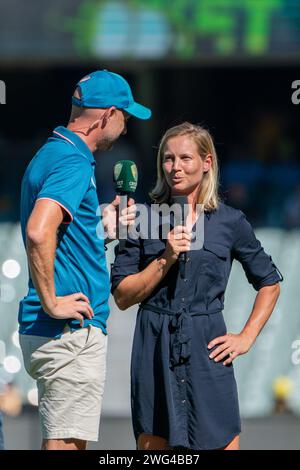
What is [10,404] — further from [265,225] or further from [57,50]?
[57,50]

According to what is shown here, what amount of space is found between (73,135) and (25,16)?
878cm

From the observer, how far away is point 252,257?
370cm

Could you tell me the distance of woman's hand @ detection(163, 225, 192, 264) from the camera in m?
3.40

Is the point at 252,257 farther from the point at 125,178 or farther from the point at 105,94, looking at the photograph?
the point at 105,94

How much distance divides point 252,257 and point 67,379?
2.76 feet

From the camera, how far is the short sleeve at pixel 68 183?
3.35 metres

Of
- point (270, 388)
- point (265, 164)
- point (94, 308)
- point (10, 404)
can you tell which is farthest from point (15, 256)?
point (265, 164)

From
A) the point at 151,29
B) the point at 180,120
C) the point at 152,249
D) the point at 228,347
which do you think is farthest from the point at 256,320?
the point at 151,29

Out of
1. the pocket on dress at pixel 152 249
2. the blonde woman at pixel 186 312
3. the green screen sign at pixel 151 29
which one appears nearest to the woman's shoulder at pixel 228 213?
the blonde woman at pixel 186 312

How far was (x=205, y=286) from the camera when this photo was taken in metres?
3.55

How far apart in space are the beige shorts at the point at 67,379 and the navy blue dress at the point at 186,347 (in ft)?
0.58

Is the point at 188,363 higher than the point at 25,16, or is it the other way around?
the point at 25,16

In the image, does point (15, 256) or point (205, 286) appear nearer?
point (205, 286)

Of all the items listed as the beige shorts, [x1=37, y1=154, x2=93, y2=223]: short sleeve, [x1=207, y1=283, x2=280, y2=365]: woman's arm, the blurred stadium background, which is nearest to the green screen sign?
the blurred stadium background
